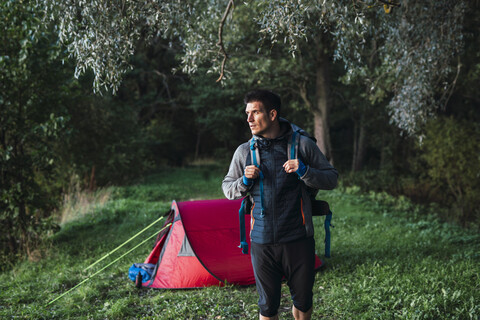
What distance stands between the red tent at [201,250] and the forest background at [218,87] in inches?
67.5

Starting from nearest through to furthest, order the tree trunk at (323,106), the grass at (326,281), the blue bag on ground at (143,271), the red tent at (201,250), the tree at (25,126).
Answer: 1. the grass at (326,281)
2. the red tent at (201,250)
3. the blue bag on ground at (143,271)
4. the tree at (25,126)
5. the tree trunk at (323,106)

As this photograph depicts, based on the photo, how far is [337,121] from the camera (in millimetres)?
23344

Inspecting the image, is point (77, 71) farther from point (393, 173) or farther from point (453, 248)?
point (393, 173)

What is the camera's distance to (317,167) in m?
3.03

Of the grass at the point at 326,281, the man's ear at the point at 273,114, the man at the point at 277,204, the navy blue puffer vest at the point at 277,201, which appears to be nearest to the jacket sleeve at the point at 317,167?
the man at the point at 277,204

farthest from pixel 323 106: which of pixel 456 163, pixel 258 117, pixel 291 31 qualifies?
pixel 258 117

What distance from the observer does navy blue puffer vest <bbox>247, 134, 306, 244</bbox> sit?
2941mm

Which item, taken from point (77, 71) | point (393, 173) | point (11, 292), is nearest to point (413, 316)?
point (77, 71)

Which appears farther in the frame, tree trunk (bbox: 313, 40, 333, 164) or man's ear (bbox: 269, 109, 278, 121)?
tree trunk (bbox: 313, 40, 333, 164)

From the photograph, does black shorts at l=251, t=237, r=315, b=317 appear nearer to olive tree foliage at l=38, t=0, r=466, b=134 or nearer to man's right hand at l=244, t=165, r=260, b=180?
man's right hand at l=244, t=165, r=260, b=180

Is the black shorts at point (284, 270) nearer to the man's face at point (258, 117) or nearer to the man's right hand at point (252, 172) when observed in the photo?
the man's right hand at point (252, 172)

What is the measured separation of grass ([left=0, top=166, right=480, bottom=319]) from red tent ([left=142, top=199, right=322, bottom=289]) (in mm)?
145

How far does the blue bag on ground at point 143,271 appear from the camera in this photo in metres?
5.34

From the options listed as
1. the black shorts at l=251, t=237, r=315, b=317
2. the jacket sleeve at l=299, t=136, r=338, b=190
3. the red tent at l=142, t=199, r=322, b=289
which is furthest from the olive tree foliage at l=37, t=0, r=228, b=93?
the black shorts at l=251, t=237, r=315, b=317
